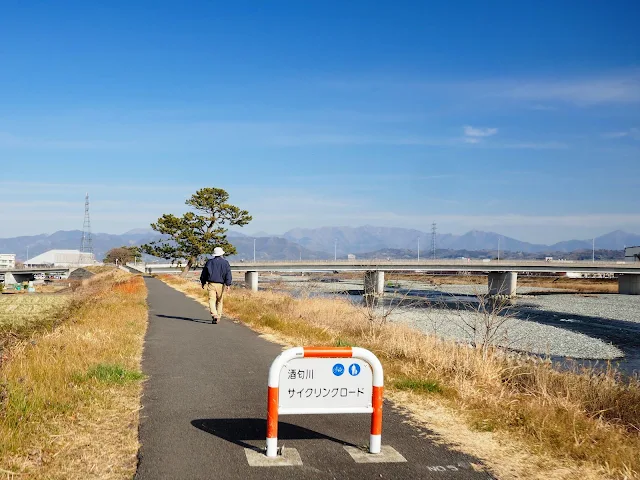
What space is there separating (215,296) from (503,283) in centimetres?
6408

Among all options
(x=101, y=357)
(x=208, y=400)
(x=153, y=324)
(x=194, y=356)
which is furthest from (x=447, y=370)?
(x=153, y=324)

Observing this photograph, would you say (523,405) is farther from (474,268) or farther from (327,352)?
(474,268)

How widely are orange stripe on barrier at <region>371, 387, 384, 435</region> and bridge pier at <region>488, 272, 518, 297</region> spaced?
70774 mm

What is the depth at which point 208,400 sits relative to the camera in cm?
730

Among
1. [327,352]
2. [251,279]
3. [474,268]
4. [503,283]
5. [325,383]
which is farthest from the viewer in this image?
[251,279]

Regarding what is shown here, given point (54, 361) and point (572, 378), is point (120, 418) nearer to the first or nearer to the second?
point (54, 361)

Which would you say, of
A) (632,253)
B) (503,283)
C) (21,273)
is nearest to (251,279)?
(503,283)

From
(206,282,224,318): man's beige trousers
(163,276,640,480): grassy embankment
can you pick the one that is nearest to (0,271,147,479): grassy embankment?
(163,276,640,480): grassy embankment

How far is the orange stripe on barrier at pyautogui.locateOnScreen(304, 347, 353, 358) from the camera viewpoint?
5.25 m

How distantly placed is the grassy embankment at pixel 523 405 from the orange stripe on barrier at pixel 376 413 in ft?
3.37

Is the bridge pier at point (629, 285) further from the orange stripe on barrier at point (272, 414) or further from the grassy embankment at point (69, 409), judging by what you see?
the orange stripe on barrier at point (272, 414)

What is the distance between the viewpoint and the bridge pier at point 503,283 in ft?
243

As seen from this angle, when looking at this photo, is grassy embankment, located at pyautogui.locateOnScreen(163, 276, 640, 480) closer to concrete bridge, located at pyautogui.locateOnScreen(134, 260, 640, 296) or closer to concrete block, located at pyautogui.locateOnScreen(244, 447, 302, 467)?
concrete block, located at pyautogui.locateOnScreen(244, 447, 302, 467)

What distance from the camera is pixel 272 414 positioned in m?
5.18
